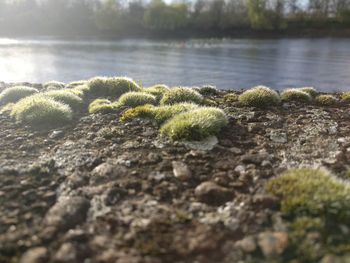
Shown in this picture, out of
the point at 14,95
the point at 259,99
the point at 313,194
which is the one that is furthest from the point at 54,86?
the point at 313,194

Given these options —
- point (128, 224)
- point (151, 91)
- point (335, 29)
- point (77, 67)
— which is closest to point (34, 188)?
point (128, 224)

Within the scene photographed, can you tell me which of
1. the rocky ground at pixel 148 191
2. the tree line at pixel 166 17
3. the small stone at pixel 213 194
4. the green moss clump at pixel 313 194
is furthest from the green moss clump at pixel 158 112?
the tree line at pixel 166 17

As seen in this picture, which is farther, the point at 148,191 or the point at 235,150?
the point at 235,150

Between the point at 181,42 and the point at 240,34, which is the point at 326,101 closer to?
the point at 181,42

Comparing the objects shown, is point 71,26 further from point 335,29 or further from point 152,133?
point 152,133

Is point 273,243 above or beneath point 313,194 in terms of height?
beneath
